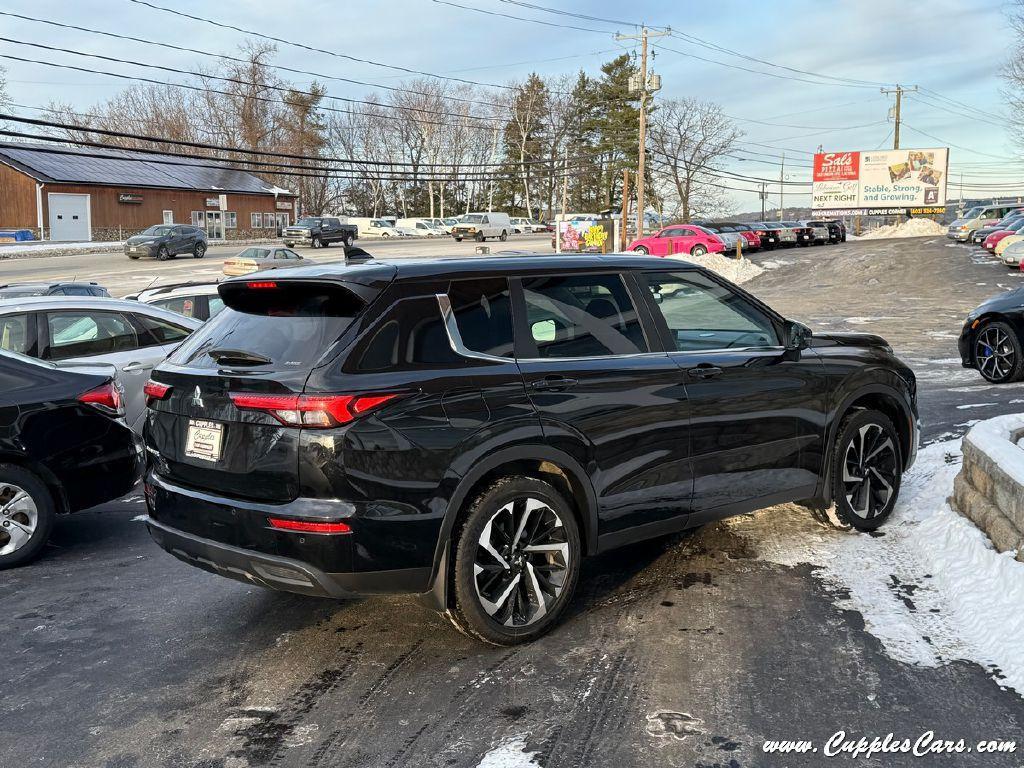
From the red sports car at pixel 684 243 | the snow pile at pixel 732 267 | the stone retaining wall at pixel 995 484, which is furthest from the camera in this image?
the red sports car at pixel 684 243

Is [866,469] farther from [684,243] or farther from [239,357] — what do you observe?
[684,243]

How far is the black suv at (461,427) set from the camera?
3.81 meters

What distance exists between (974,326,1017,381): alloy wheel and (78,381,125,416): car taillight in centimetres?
1011

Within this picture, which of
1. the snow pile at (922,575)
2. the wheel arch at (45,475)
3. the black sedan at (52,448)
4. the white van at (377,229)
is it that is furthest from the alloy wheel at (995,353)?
the white van at (377,229)

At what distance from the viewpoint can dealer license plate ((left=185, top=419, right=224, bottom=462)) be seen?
4051mm

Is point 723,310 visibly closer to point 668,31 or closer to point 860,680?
point 860,680

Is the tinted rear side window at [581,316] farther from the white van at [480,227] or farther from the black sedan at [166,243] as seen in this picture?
the white van at [480,227]

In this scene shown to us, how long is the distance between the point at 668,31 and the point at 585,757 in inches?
1950

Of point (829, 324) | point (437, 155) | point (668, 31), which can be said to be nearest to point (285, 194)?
point (437, 155)

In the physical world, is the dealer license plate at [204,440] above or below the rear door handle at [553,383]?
below

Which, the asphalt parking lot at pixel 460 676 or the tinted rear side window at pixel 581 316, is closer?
the asphalt parking lot at pixel 460 676

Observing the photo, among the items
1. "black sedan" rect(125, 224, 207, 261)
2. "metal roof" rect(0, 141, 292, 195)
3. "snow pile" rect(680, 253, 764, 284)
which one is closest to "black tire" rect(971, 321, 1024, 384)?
"snow pile" rect(680, 253, 764, 284)

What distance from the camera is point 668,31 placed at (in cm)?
4819

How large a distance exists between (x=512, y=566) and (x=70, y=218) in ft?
205
